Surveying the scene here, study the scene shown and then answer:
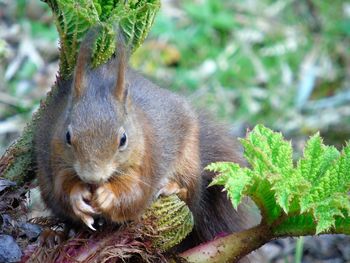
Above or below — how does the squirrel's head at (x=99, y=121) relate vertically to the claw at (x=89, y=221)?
above

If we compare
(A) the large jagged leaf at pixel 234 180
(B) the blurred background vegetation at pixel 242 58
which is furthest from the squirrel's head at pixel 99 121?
(B) the blurred background vegetation at pixel 242 58

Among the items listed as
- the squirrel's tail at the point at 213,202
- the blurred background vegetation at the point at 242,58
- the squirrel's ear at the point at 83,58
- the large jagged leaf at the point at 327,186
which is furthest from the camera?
the blurred background vegetation at the point at 242,58

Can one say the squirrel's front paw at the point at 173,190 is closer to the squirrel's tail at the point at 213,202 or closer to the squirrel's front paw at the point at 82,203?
the squirrel's tail at the point at 213,202

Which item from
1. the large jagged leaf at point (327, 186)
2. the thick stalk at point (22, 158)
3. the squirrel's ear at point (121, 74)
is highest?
the squirrel's ear at point (121, 74)

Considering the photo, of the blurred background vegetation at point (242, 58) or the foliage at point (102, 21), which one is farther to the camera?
the blurred background vegetation at point (242, 58)

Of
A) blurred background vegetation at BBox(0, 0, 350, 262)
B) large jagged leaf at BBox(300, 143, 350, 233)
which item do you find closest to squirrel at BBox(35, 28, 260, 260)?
large jagged leaf at BBox(300, 143, 350, 233)
